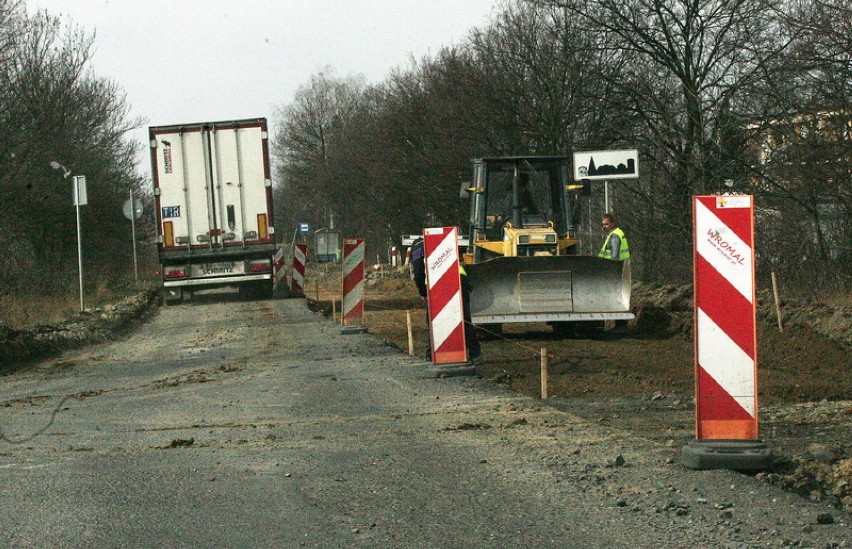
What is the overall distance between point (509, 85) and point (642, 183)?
10.8 meters

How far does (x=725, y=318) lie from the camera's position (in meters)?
6.34

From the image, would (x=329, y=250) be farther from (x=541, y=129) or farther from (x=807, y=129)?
(x=807, y=129)

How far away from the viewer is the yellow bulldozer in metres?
15.7

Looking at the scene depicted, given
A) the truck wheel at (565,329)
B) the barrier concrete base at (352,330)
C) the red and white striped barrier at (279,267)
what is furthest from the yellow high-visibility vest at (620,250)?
the red and white striped barrier at (279,267)

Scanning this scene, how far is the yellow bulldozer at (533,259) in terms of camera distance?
51.5 feet

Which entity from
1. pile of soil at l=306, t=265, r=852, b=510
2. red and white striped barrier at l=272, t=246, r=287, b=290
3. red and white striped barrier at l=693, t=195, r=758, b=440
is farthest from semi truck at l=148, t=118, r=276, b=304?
red and white striped barrier at l=693, t=195, r=758, b=440

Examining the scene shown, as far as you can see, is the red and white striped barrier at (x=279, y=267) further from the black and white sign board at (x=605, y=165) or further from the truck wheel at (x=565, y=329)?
the truck wheel at (x=565, y=329)

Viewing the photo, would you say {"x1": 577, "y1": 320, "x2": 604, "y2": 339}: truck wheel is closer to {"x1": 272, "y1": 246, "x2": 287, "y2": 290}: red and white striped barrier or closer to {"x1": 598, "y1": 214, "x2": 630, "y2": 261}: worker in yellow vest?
{"x1": 598, "y1": 214, "x2": 630, "y2": 261}: worker in yellow vest

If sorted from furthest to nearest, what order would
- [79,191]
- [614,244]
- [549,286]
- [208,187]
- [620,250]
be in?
1. [208,187]
2. [79,191]
3. [614,244]
4. [620,250]
5. [549,286]

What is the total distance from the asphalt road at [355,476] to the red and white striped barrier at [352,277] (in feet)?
23.0

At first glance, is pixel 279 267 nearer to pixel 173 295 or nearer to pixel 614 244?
pixel 173 295

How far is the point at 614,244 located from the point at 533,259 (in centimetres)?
A: 193

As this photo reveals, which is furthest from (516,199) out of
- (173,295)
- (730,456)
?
(173,295)

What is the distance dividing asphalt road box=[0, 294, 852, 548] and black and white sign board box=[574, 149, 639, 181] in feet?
28.4
